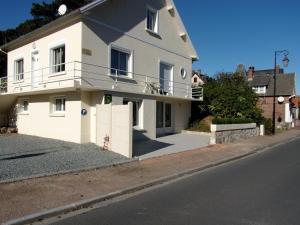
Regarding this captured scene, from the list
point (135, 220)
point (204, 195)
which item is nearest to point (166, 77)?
point (204, 195)

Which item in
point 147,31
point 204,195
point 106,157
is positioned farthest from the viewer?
point 147,31

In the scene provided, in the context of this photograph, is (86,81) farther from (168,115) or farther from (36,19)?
(36,19)

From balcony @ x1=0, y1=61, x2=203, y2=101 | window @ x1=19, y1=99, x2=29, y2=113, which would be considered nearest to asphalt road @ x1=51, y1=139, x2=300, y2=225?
balcony @ x1=0, y1=61, x2=203, y2=101

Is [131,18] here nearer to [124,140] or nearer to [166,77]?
[166,77]

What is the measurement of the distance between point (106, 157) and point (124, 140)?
996 mm

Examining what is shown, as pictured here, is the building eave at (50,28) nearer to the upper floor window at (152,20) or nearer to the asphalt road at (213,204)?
the upper floor window at (152,20)

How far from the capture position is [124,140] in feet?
40.8

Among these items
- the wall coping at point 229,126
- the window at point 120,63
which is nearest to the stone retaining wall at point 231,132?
the wall coping at point 229,126

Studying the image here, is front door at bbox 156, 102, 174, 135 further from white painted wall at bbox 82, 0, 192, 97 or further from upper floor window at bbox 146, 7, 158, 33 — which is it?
upper floor window at bbox 146, 7, 158, 33

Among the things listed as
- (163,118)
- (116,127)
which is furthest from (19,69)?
(116,127)

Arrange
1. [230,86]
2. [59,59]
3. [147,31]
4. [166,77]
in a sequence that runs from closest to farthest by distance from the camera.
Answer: [59,59], [147,31], [166,77], [230,86]

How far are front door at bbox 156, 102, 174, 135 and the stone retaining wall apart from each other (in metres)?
4.43

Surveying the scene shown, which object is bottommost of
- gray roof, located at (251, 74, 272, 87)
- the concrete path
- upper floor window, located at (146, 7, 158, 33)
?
the concrete path

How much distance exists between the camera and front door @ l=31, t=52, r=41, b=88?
18184 millimetres
